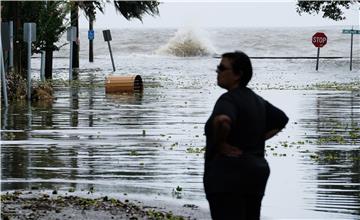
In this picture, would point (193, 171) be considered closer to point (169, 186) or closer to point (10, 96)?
point (169, 186)

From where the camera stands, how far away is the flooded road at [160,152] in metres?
11.8

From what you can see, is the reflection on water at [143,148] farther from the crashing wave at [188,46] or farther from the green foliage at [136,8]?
the crashing wave at [188,46]

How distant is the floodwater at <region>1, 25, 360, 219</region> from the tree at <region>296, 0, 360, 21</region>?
109 ft

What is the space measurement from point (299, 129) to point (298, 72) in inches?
1352

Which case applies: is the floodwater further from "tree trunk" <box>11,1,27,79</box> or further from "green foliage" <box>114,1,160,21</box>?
"green foliage" <box>114,1,160,21</box>

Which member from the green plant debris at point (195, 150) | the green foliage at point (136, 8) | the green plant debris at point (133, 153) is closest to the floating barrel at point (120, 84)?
the green plant debris at point (195, 150)

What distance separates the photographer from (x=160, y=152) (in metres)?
15.7

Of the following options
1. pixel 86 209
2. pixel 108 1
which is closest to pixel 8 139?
pixel 86 209

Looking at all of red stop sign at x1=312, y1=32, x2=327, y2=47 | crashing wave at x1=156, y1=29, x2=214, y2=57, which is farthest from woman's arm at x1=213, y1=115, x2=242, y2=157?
crashing wave at x1=156, y1=29, x2=214, y2=57

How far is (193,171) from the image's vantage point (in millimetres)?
13570

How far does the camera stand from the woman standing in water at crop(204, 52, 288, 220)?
6.89 meters

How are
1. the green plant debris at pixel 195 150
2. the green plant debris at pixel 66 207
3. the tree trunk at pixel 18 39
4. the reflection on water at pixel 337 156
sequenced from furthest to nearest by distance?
the tree trunk at pixel 18 39 → the green plant debris at pixel 195 150 → the reflection on water at pixel 337 156 → the green plant debris at pixel 66 207

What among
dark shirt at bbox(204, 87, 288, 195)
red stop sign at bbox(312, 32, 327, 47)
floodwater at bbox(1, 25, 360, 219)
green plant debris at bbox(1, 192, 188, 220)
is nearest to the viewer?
dark shirt at bbox(204, 87, 288, 195)

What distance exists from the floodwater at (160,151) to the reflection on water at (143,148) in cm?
1
